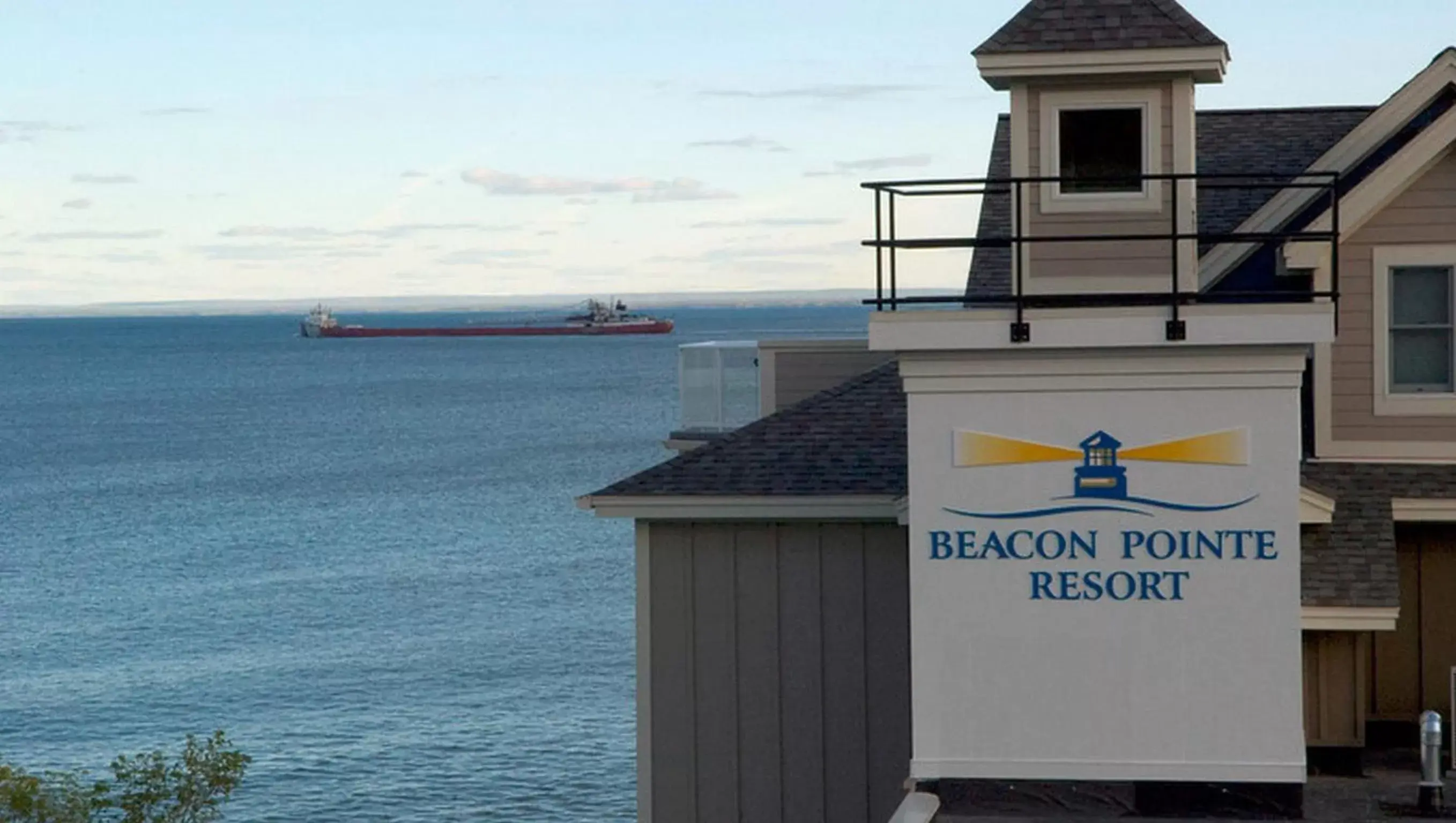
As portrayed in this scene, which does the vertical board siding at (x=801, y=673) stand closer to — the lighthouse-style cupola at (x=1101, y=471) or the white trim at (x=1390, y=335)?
the lighthouse-style cupola at (x=1101, y=471)

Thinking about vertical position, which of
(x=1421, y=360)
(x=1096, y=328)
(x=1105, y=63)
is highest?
(x=1105, y=63)

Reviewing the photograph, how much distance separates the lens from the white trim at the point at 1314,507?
46.9 feet

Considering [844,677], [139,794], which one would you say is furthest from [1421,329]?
[139,794]

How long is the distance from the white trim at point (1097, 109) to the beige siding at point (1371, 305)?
7.46 ft

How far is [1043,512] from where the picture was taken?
13.1 m

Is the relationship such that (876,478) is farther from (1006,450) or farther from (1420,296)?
(1420,296)

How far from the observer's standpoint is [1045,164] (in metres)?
14.1

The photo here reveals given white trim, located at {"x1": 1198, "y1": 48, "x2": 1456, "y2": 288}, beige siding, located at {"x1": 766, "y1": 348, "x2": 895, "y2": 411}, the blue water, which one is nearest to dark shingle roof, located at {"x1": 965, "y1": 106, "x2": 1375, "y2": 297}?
white trim, located at {"x1": 1198, "y1": 48, "x2": 1456, "y2": 288}

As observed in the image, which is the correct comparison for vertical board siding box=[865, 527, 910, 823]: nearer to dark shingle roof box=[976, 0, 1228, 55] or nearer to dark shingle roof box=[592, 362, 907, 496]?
dark shingle roof box=[592, 362, 907, 496]

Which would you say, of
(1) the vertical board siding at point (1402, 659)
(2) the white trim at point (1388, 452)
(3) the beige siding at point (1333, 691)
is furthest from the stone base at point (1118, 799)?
(2) the white trim at point (1388, 452)

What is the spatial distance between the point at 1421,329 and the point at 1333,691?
2.88 meters

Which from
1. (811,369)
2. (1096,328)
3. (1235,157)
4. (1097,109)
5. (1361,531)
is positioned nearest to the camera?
(1096,328)

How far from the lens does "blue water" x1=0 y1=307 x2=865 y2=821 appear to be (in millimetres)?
43562

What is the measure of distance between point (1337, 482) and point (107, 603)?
55553 mm
